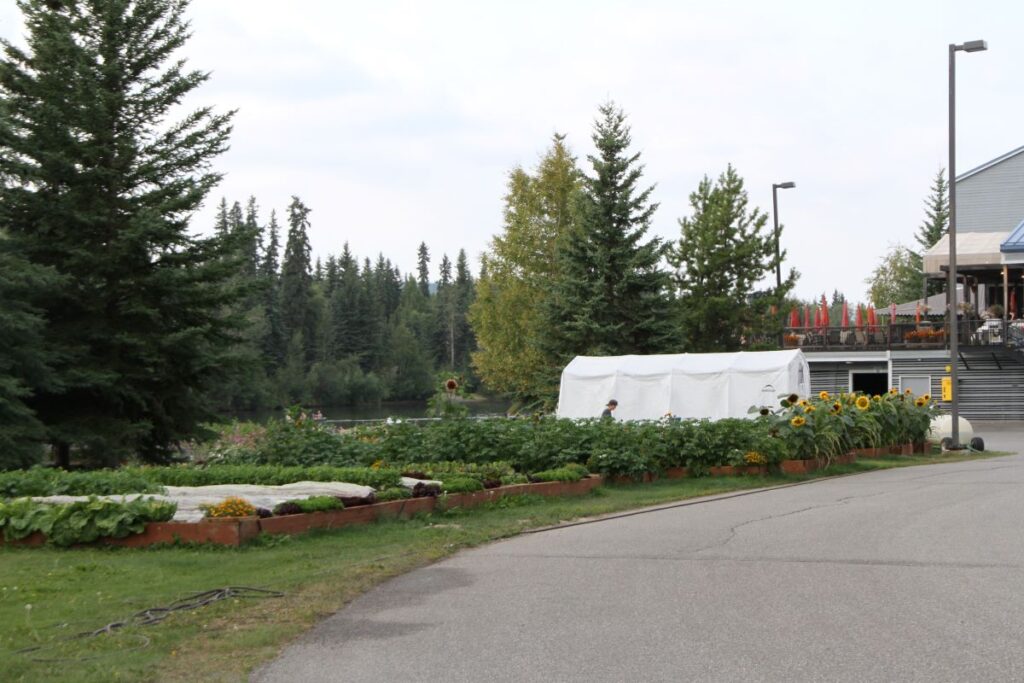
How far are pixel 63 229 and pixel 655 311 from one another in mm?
23254

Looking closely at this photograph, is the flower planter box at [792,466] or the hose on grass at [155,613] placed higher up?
the hose on grass at [155,613]

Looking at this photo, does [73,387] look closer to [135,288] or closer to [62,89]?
[135,288]

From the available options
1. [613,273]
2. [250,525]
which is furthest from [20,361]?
[613,273]

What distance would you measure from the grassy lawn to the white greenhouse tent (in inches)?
649

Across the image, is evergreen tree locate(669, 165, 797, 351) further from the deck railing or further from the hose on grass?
the hose on grass

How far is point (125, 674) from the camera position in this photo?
6016mm

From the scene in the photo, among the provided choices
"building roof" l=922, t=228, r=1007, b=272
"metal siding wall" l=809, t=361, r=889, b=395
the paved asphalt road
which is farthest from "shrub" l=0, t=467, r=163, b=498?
"building roof" l=922, t=228, r=1007, b=272

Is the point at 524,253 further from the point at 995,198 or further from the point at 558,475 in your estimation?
the point at 558,475

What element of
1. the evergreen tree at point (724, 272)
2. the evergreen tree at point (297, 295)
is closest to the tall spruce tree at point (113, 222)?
the evergreen tree at point (724, 272)

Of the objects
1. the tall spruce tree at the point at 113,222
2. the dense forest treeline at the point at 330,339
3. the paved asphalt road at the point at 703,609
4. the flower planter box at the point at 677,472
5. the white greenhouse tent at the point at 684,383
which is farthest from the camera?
the dense forest treeline at the point at 330,339

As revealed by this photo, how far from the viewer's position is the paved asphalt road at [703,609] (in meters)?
6.21

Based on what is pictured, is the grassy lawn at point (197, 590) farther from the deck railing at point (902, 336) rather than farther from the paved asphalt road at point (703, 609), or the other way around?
the deck railing at point (902, 336)

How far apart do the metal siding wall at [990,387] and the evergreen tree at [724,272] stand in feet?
26.3

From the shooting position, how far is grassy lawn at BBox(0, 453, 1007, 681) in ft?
20.8
